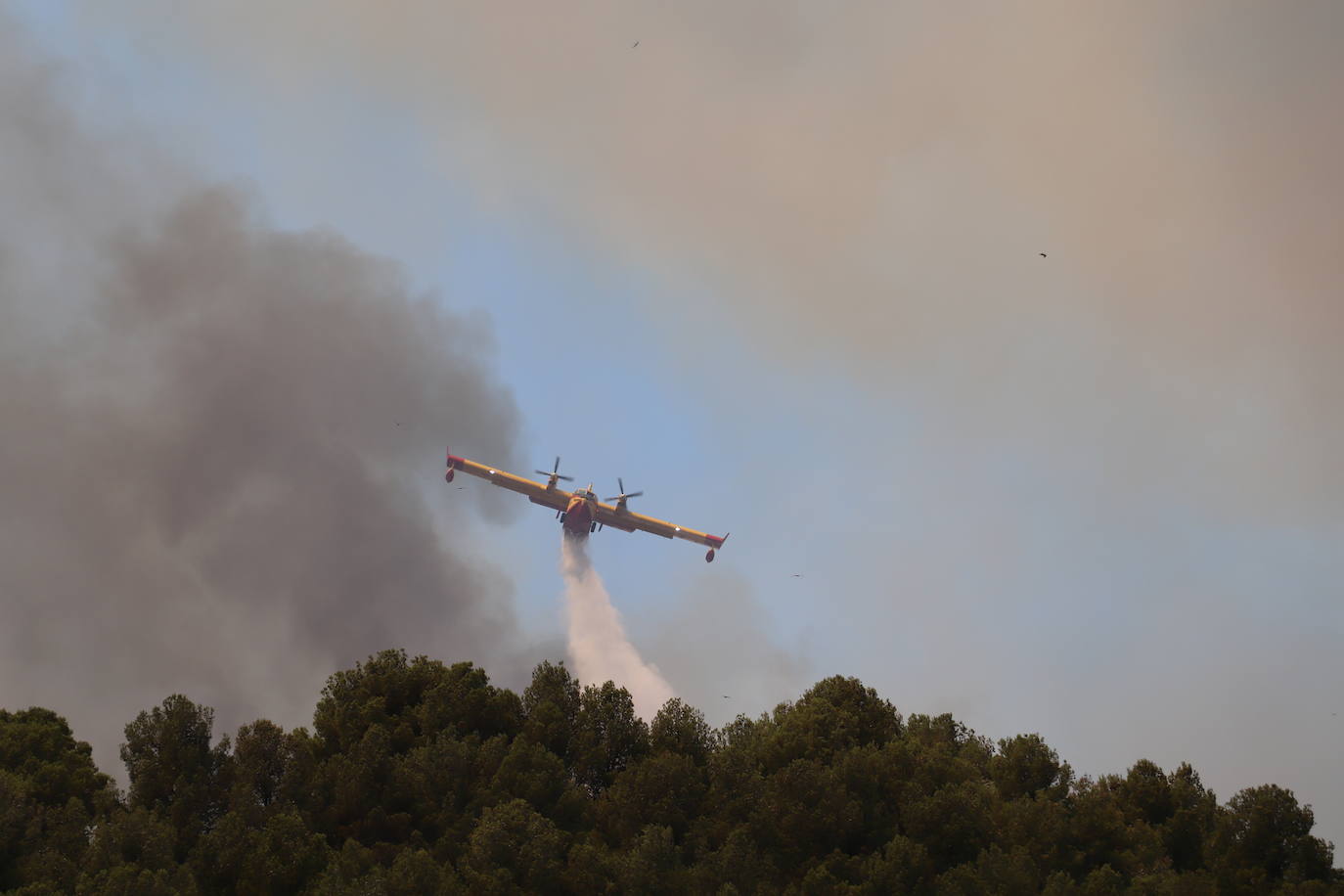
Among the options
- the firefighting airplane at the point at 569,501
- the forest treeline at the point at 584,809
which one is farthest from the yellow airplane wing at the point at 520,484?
the forest treeline at the point at 584,809

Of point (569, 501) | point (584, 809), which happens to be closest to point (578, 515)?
point (569, 501)

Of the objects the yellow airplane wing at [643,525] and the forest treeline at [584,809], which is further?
the yellow airplane wing at [643,525]

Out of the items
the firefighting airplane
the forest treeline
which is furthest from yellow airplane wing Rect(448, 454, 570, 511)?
the forest treeline

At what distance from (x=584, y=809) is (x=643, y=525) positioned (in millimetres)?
82059

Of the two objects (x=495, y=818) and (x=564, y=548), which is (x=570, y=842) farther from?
(x=564, y=548)

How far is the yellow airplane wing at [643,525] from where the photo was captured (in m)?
172

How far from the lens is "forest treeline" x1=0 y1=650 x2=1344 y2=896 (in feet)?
282

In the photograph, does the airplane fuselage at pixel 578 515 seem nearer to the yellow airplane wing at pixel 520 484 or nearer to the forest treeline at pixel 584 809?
the yellow airplane wing at pixel 520 484

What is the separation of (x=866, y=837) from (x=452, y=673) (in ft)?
101

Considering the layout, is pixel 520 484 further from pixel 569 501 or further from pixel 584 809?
pixel 584 809

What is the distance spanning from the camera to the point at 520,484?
17225 centimetres

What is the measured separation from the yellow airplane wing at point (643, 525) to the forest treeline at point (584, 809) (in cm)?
6490

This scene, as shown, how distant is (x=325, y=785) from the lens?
313ft

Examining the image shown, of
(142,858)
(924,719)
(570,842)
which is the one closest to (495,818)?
(570,842)
